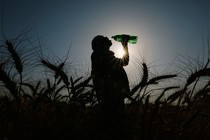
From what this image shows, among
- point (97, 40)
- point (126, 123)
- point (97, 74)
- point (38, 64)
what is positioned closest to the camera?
point (126, 123)

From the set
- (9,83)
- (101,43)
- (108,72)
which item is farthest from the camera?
(101,43)

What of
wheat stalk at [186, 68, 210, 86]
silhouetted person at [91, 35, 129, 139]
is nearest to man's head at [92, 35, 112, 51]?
silhouetted person at [91, 35, 129, 139]

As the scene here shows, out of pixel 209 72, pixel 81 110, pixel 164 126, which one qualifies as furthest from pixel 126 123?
pixel 209 72

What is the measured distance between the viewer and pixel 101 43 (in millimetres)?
4367

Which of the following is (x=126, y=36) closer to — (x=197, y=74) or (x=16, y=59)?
(x=197, y=74)

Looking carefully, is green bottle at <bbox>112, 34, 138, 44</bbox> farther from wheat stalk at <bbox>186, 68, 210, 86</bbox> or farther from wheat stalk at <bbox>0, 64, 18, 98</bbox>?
wheat stalk at <bbox>0, 64, 18, 98</bbox>

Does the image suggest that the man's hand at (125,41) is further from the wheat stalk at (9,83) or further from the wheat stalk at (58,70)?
the wheat stalk at (9,83)

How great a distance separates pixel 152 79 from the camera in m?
3.39

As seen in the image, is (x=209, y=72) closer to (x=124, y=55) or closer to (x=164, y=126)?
(x=164, y=126)

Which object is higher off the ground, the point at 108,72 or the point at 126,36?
the point at 126,36

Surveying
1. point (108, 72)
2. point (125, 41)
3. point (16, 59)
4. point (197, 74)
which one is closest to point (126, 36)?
point (125, 41)

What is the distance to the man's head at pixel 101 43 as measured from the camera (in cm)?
436

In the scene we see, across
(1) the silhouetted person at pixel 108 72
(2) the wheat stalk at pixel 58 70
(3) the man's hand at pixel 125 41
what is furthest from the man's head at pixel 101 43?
(2) the wheat stalk at pixel 58 70

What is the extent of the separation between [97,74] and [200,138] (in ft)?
5.61
